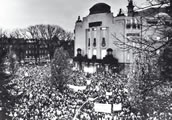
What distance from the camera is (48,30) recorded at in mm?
65750

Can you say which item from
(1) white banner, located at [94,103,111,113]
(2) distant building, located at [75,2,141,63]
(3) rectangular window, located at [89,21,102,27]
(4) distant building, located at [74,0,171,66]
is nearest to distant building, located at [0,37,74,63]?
(4) distant building, located at [74,0,171,66]

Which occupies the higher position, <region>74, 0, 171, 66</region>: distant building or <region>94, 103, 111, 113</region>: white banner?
<region>74, 0, 171, 66</region>: distant building

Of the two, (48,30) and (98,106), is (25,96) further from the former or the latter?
(48,30)

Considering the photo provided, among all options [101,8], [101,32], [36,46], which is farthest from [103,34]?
[36,46]

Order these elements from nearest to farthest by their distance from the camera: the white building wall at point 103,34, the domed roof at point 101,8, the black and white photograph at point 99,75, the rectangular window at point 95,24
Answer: the black and white photograph at point 99,75 < the white building wall at point 103,34 < the rectangular window at point 95,24 < the domed roof at point 101,8

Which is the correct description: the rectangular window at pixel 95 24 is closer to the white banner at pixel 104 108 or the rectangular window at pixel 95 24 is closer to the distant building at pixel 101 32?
the distant building at pixel 101 32

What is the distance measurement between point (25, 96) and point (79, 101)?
5376 millimetres

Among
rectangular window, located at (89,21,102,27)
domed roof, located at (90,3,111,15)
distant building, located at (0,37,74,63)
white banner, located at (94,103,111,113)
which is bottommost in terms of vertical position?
white banner, located at (94,103,111,113)

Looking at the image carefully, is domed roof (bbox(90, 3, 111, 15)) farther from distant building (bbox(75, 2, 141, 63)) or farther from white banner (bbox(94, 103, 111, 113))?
white banner (bbox(94, 103, 111, 113))

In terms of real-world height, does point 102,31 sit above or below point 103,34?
above

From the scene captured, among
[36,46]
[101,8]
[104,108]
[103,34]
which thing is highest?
[101,8]

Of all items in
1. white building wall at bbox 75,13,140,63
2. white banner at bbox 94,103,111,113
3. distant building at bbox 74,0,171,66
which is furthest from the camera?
distant building at bbox 74,0,171,66

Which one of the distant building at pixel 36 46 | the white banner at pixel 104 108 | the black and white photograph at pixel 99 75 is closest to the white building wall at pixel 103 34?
the black and white photograph at pixel 99 75

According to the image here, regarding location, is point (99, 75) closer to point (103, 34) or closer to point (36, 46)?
point (103, 34)
